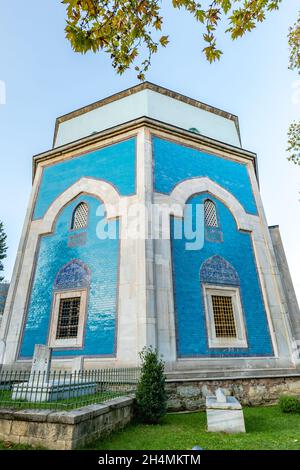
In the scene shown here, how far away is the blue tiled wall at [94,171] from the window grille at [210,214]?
3026mm

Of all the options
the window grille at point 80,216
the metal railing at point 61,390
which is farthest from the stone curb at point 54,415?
the window grille at point 80,216

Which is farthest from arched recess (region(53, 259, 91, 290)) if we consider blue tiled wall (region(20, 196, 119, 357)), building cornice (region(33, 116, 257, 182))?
building cornice (region(33, 116, 257, 182))

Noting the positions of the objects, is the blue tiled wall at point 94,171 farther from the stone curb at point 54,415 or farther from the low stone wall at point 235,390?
the stone curb at point 54,415

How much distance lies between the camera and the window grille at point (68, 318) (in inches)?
364

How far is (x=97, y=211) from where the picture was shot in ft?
35.4

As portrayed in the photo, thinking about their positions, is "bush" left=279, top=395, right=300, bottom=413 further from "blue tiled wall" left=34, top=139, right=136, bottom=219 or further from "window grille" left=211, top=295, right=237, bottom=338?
"blue tiled wall" left=34, top=139, right=136, bottom=219

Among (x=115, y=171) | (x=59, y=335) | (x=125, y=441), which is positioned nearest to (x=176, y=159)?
(x=115, y=171)

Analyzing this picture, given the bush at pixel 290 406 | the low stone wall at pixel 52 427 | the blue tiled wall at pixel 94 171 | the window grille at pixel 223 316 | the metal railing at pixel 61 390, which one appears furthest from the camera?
the blue tiled wall at pixel 94 171

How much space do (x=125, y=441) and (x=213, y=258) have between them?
679cm

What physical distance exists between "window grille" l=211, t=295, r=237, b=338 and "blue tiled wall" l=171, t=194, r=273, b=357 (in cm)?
47

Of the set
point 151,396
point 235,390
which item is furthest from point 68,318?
point 235,390

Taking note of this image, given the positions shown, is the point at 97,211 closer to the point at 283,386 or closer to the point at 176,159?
the point at 176,159

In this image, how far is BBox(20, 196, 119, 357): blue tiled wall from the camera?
28.4 feet

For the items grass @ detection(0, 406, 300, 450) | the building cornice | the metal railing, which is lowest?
grass @ detection(0, 406, 300, 450)
